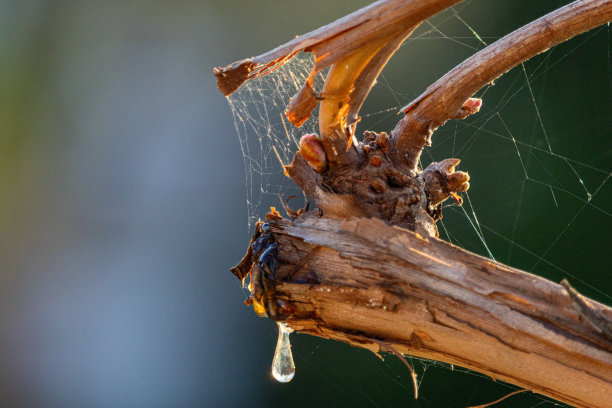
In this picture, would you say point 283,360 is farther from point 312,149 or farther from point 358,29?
point 358,29

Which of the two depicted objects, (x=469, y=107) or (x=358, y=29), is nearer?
(x=358, y=29)

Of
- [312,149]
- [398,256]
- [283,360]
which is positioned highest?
[312,149]

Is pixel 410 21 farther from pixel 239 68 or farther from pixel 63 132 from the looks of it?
pixel 63 132

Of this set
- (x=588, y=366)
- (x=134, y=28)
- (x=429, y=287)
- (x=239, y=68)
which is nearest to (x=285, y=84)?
(x=239, y=68)

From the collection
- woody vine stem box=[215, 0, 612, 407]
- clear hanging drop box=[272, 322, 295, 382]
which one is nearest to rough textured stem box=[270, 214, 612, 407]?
woody vine stem box=[215, 0, 612, 407]

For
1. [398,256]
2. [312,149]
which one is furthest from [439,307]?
[312,149]

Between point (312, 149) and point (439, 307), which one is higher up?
point (312, 149)
